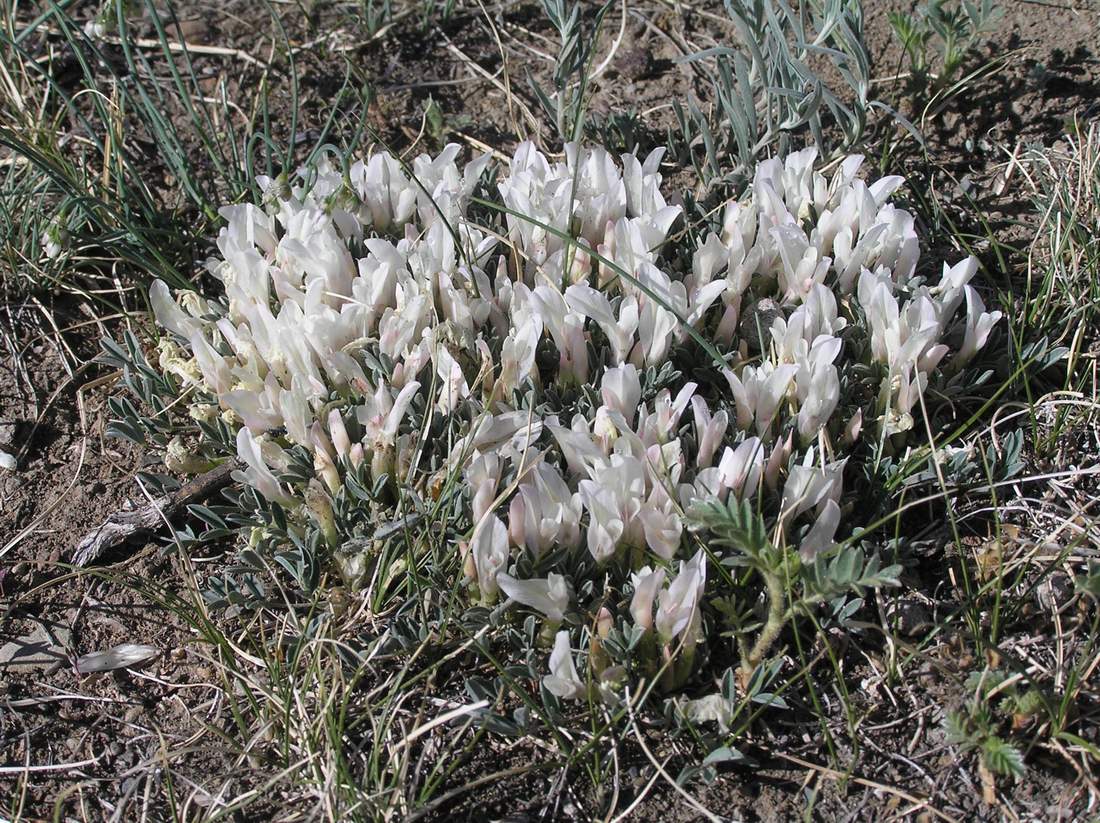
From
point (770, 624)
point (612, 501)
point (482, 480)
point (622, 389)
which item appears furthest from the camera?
point (622, 389)

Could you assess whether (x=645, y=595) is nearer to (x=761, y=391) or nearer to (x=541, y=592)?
(x=541, y=592)

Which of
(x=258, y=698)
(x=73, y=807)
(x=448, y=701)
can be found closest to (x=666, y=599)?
(x=448, y=701)

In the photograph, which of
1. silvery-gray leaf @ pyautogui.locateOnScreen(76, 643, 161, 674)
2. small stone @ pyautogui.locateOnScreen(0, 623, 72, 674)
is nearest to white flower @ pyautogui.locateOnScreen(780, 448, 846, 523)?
silvery-gray leaf @ pyautogui.locateOnScreen(76, 643, 161, 674)

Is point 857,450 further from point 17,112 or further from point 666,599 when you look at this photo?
point 17,112

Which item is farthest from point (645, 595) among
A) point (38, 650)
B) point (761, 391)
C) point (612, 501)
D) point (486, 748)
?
point (38, 650)

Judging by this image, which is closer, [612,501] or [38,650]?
[612,501]

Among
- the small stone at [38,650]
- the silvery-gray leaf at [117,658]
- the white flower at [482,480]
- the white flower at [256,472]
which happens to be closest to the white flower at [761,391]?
the white flower at [482,480]
